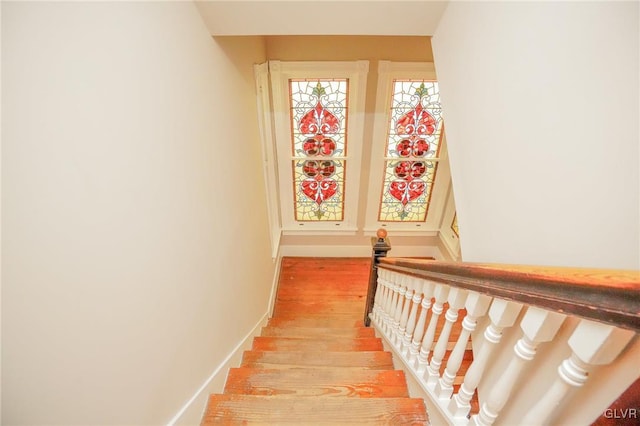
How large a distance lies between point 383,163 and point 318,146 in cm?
84

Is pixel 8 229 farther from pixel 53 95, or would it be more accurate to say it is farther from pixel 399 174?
pixel 399 174

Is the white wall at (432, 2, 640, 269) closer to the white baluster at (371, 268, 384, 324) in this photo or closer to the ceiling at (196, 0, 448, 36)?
the ceiling at (196, 0, 448, 36)

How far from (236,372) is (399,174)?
9.35 feet

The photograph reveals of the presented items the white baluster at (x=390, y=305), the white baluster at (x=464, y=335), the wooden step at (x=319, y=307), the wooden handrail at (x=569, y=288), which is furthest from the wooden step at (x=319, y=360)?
the wooden step at (x=319, y=307)

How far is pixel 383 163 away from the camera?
3396 mm

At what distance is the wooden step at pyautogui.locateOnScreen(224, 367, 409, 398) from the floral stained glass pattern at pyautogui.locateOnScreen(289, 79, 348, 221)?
2.43 m

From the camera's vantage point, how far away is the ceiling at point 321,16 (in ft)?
3.91

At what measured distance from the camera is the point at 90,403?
68cm

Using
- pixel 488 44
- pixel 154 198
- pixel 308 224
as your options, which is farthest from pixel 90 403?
pixel 308 224

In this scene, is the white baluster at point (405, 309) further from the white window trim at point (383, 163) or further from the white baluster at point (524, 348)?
the white window trim at point (383, 163)

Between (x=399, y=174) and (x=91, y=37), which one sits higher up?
(x=91, y=37)

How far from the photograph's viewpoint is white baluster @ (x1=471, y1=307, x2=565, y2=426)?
0.52 m

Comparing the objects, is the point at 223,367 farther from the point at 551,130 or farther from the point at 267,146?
the point at 267,146

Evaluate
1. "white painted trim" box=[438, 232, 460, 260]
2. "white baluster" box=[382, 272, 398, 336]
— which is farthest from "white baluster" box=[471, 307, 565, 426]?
"white painted trim" box=[438, 232, 460, 260]
